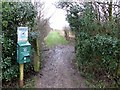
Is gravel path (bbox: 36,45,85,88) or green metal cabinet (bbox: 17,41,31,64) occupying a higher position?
green metal cabinet (bbox: 17,41,31,64)

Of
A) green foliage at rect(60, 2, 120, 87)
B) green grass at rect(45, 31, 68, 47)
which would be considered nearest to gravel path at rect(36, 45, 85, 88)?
green grass at rect(45, 31, 68, 47)

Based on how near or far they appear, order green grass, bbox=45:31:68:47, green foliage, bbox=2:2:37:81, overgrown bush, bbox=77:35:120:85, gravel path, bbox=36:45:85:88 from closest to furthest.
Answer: green foliage, bbox=2:2:37:81 → overgrown bush, bbox=77:35:120:85 → gravel path, bbox=36:45:85:88 → green grass, bbox=45:31:68:47

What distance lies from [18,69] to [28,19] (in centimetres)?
104

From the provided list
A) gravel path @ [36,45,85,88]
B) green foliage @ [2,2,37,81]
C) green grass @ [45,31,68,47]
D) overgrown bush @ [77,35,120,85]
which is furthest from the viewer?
green grass @ [45,31,68,47]

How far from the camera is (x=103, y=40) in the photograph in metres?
4.08

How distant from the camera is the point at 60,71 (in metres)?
5.11

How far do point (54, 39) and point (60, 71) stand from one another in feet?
3.98

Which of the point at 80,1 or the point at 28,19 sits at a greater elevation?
the point at 80,1

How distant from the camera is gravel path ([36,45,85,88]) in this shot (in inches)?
179

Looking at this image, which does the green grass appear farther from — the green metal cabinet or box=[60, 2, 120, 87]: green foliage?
the green metal cabinet

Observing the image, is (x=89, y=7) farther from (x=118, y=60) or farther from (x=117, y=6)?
(x=118, y=60)

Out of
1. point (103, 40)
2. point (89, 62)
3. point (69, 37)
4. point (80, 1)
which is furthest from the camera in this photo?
point (69, 37)

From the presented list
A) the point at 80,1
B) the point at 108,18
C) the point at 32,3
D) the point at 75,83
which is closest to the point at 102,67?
the point at 75,83

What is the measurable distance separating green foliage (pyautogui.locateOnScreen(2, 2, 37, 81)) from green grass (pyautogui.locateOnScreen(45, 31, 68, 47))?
1.47 metres
